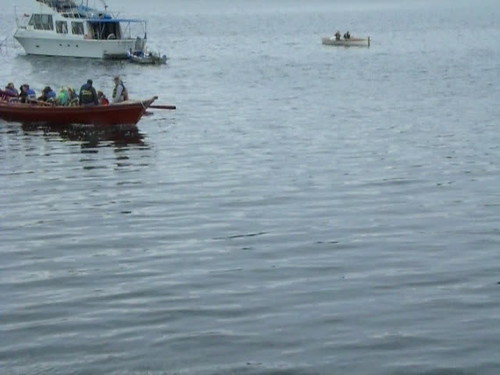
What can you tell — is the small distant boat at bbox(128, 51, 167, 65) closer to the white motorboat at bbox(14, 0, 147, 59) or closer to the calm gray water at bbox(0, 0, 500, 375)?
the white motorboat at bbox(14, 0, 147, 59)

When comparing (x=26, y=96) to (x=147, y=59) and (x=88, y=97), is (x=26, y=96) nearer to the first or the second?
(x=88, y=97)

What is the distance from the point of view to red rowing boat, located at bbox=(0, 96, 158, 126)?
39.8 meters

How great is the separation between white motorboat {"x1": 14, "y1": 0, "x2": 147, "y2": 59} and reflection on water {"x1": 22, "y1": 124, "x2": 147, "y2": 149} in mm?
40164

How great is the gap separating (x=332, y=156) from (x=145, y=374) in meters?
19.7

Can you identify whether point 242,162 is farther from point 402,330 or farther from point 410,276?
point 402,330

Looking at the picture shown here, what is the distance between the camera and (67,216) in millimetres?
25125

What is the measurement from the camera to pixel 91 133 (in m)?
39.2

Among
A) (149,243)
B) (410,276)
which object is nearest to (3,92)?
(149,243)

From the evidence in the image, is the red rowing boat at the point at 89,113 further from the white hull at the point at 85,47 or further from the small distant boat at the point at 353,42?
the small distant boat at the point at 353,42

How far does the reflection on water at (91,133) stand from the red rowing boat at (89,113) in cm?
23

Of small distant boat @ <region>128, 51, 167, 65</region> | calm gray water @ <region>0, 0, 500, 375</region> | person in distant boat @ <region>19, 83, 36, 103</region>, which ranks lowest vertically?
calm gray water @ <region>0, 0, 500, 375</region>

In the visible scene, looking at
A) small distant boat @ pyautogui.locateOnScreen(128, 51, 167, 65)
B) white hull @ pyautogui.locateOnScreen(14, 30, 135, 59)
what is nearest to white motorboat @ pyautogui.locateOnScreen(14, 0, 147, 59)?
white hull @ pyautogui.locateOnScreen(14, 30, 135, 59)

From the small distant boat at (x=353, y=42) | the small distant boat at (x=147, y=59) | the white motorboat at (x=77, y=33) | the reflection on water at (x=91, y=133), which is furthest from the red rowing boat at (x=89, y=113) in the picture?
the small distant boat at (x=353, y=42)

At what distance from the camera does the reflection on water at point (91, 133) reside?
1475 inches
